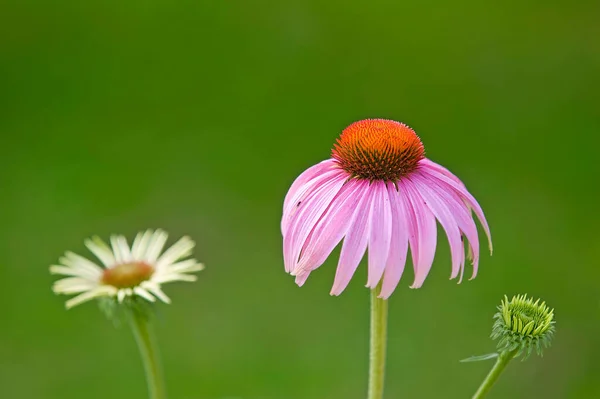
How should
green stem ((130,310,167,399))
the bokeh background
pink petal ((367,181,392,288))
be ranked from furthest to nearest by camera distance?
the bokeh background
green stem ((130,310,167,399))
pink petal ((367,181,392,288))

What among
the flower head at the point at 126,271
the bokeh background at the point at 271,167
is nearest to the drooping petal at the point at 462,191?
the flower head at the point at 126,271

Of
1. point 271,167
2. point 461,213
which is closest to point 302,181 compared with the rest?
point 461,213

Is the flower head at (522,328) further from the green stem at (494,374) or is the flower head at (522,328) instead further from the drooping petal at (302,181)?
the drooping petal at (302,181)

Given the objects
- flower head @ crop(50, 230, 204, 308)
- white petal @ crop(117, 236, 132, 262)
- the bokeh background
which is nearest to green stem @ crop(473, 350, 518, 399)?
flower head @ crop(50, 230, 204, 308)

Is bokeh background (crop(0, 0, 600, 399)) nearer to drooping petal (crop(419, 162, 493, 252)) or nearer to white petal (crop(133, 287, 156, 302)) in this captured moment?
white petal (crop(133, 287, 156, 302))

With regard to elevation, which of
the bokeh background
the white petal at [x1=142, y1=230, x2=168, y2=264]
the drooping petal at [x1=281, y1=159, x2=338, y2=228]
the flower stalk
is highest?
the bokeh background

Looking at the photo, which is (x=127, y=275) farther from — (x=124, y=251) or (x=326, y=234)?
(x=326, y=234)

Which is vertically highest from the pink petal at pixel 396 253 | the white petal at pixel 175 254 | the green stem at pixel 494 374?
the white petal at pixel 175 254
